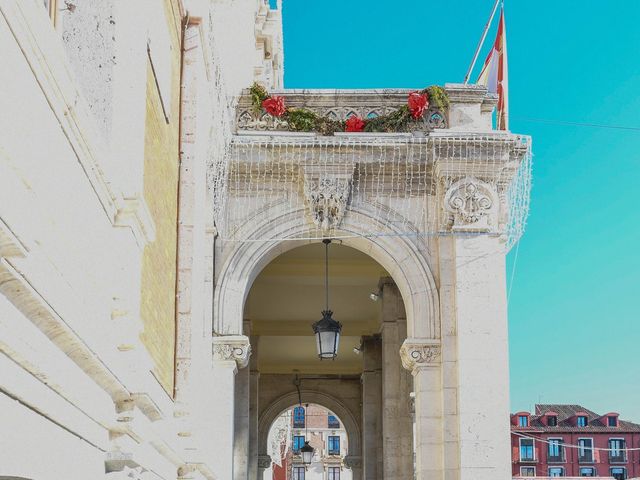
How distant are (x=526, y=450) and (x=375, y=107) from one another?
249ft

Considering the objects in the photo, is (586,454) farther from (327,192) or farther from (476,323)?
(327,192)

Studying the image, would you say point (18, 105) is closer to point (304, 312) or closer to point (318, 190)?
point (318, 190)

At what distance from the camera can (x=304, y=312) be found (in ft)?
72.8

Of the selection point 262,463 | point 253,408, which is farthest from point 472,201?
point 262,463

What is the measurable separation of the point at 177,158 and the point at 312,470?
3241 inches

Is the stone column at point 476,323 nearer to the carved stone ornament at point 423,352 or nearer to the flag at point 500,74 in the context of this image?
the carved stone ornament at point 423,352

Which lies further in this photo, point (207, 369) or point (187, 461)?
point (207, 369)

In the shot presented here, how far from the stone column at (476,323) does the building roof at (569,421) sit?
73958 mm

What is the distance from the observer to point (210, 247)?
44.9 ft

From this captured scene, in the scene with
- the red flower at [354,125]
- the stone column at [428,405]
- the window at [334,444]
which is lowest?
the stone column at [428,405]

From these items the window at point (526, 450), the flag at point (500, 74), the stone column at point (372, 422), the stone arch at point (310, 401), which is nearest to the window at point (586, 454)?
the window at point (526, 450)

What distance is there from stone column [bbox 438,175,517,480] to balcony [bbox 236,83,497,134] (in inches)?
29.4

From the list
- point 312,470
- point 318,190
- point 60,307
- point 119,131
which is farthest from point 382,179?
point 312,470

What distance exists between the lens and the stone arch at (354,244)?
45.9ft
